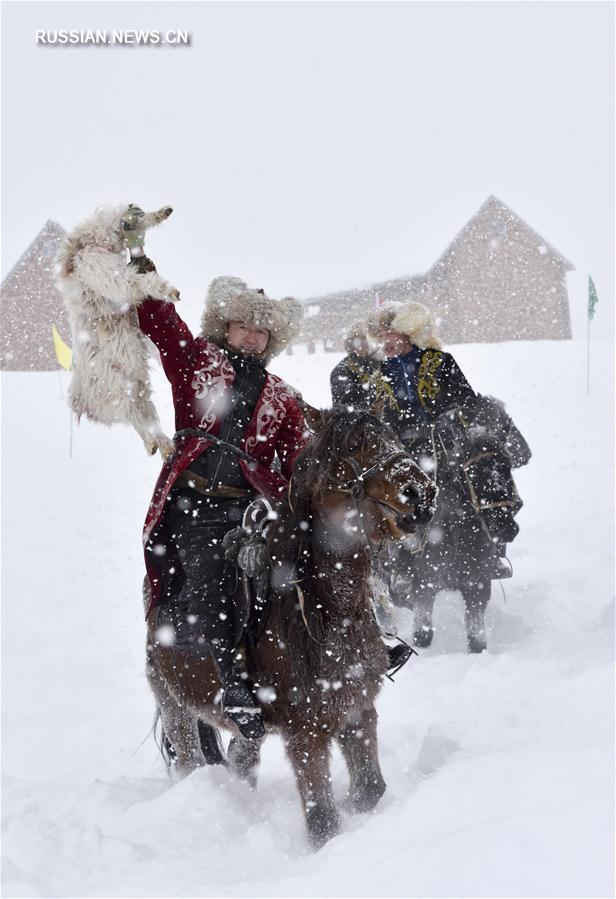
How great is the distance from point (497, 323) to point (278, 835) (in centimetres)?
3023

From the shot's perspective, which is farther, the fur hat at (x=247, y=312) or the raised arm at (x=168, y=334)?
the fur hat at (x=247, y=312)

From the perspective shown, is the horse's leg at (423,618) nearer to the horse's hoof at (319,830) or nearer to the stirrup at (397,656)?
the stirrup at (397,656)

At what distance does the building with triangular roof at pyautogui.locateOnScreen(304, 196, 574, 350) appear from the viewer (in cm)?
3097

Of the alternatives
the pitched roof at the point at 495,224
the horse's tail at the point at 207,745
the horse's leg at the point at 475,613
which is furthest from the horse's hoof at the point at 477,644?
the pitched roof at the point at 495,224

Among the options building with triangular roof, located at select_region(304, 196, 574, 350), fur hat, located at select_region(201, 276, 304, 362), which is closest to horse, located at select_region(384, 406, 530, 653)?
fur hat, located at select_region(201, 276, 304, 362)

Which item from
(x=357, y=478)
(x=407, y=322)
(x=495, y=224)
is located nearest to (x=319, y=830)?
(x=357, y=478)

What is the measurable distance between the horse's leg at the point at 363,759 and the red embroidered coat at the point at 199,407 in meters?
1.36

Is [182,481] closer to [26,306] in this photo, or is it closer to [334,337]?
[26,306]

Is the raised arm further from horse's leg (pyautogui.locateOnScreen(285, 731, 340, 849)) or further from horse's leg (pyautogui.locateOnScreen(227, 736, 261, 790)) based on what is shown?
horse's leg (pyautogui.locateOnScreen(227, 736, 261, 790))

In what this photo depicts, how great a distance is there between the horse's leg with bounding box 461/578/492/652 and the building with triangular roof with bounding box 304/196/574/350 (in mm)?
25856

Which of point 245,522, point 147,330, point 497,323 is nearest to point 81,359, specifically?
point 147,330

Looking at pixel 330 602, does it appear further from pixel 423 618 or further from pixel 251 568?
pixel 423 618

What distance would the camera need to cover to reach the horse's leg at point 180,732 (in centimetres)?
430

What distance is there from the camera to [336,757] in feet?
15.4
